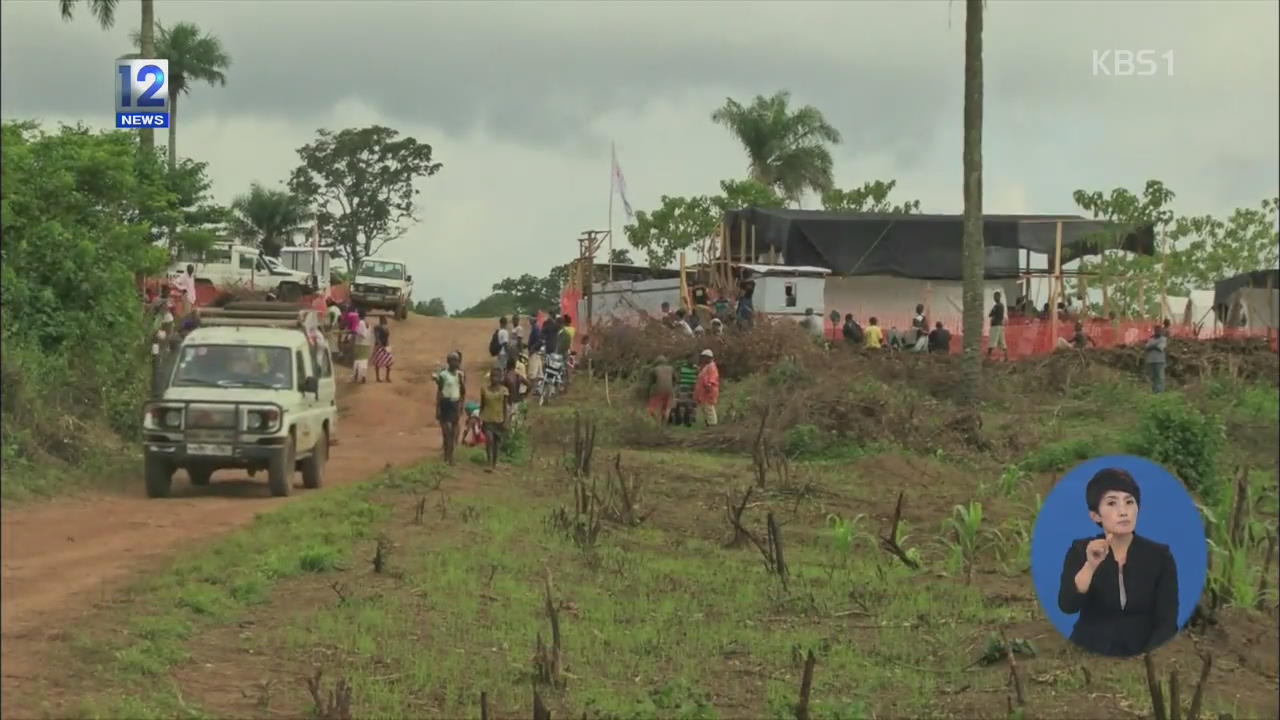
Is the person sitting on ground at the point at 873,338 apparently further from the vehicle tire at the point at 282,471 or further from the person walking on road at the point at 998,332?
the vehicle tire at the point at 282,471

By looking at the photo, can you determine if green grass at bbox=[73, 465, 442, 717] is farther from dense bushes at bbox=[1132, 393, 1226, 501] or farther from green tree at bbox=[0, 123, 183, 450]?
dense bushes at bbox=[1132, 393, 1226, 501]

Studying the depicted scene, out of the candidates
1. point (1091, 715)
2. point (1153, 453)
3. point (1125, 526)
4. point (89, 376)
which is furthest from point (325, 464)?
point (1125, 526)

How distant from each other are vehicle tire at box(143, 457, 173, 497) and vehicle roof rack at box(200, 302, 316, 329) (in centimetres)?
284

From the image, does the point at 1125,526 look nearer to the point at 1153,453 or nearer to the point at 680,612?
the point at 680,612

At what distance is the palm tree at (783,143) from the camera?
161ft

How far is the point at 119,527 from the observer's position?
10.3 meters

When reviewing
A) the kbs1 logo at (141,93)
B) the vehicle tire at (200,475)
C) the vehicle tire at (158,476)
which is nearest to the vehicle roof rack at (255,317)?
the vehicle tire at (200,475)

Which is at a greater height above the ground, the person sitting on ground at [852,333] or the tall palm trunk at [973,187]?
the tall palm trunk at [973,187]

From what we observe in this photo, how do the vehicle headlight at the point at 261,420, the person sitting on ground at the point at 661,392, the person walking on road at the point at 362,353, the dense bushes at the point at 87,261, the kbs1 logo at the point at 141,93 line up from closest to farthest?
the kbs1 logo at the point at 141,93 < the dense bushes at the point at 87,261 < the vehicle headlight at the point at 261,420 < the person sitting on ground at the point at 661,392 < the person walking on road at the point at 362,353

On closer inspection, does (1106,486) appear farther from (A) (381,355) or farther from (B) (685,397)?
(A) (381,355)

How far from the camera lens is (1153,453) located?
1590 cm

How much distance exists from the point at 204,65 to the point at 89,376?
6.61 metres

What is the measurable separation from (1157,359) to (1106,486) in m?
20.9

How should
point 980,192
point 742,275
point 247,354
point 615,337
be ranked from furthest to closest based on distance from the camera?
point 742,275
point 615,337
point 980,192
point 247,354
